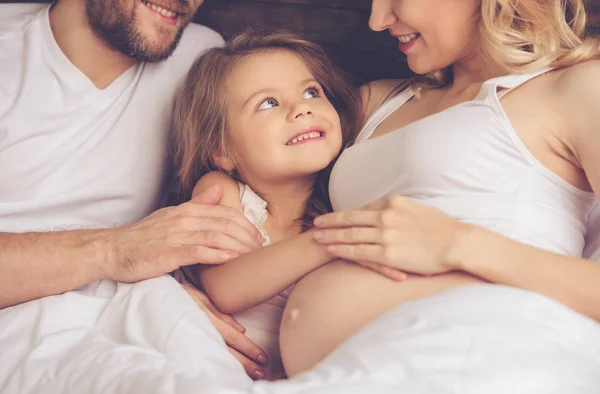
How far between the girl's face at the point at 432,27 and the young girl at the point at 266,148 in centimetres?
22

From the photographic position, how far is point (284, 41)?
5.09ft

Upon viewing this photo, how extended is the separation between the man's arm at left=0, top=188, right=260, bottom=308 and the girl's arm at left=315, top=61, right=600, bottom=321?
28 centimetres

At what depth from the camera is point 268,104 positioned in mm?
1456

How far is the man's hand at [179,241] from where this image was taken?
4.38 ft

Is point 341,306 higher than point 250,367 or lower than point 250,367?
higher

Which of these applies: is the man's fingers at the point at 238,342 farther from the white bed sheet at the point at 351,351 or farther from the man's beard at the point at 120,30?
the man's beard at the point at 120,30

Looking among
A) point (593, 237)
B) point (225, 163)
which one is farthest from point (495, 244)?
point (225, 163)

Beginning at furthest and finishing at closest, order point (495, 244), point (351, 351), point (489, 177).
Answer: point (489, 177)
point (495, 244)
point (351, 351)

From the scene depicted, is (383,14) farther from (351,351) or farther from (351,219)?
(351,351)

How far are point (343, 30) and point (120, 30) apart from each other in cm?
60

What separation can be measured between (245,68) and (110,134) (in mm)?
376

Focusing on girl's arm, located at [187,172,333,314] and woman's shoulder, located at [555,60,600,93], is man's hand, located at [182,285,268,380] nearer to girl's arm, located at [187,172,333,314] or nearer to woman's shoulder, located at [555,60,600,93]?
girl's arm, located at [187,172,333,314]

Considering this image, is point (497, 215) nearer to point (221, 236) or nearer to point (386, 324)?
point (386, 324)

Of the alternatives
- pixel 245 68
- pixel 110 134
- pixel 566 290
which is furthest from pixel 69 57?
pixel 566 290
